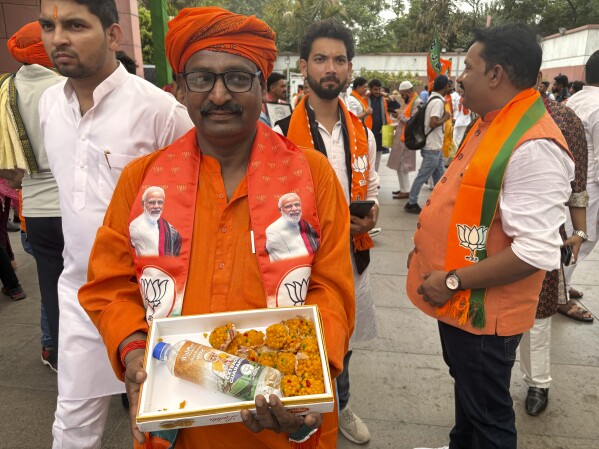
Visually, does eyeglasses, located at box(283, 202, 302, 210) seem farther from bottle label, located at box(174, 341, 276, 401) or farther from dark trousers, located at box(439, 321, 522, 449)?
dark trousers, located at box(439, 321, 522, 449)

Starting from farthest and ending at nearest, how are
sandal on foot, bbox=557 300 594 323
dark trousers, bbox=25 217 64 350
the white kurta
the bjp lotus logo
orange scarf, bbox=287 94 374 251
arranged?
sandal on foot, bbox=557 300 594 323
dark trousers, bbox=25 217 64 350
orange scarf, bbox=287 94 374 251
the white kurta
the bjp lotus logo

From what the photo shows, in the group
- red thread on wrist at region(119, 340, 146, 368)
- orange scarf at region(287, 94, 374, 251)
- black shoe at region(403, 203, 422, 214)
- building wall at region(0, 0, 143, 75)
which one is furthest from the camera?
building wall at region(0, 0, 143, 75)

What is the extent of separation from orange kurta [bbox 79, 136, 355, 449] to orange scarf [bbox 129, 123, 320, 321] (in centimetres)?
5

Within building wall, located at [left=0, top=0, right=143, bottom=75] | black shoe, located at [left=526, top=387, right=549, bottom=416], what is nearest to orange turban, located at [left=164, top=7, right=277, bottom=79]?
black shoe, located at [left=526, top=387, right=549, bottom=416]

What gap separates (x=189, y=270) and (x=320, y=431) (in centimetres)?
64

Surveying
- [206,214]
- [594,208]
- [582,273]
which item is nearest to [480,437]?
[206,214]

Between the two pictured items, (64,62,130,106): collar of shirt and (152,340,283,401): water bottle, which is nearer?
(152,340,283,401): water bottle

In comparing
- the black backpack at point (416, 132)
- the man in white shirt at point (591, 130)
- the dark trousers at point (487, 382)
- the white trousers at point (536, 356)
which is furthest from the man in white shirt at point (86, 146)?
the black backpack at point (416, 132)

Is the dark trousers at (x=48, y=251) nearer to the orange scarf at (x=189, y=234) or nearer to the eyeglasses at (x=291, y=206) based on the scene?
the orange scarf at (x=189, y=234)

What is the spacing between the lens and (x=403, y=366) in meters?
3.36

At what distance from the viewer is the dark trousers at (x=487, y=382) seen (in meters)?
1.91

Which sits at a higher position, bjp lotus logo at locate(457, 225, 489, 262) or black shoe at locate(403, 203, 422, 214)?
bjp lotus logo at locate(457, 225, 489, 262)

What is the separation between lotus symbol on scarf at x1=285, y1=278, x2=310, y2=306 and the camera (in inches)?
55.9

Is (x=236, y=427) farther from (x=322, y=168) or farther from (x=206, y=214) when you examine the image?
(x=322, y=168)
